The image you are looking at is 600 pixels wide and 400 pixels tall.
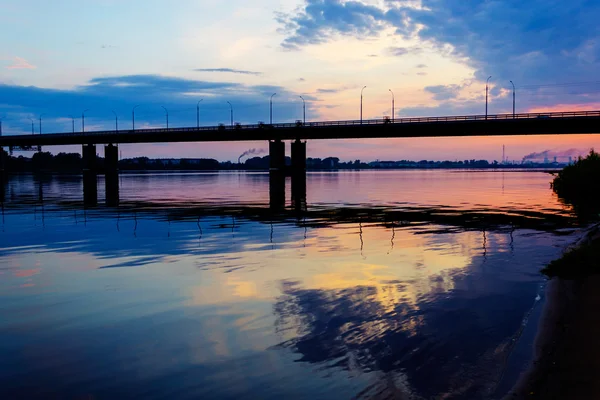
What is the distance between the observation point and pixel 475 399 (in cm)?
851

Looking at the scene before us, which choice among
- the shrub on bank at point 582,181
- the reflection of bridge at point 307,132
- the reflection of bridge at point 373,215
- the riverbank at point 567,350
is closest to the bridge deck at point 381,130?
the reflection of bridge at point 307,132

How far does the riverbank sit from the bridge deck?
88051mm

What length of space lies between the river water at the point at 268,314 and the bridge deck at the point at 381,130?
72.7 m

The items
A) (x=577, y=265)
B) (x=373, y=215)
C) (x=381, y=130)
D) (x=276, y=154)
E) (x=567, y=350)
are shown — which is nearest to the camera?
(x=567, y=350)

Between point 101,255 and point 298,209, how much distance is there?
2814cm

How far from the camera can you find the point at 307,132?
13150 centimetres

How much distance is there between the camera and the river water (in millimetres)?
9492

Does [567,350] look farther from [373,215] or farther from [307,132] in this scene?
[307,132]

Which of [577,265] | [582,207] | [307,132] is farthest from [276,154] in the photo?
[577,265]

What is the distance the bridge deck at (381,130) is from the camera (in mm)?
92688

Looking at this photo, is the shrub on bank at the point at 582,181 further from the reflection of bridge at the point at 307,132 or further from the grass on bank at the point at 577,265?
the grass on bank at the point at 577,265

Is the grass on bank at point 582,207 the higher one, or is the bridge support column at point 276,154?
the bridge support column at point 276,154

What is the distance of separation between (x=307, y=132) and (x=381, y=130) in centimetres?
2322

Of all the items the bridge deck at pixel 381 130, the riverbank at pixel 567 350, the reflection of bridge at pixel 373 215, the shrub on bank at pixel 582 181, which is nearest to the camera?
the riverbank at pixel 567 350
